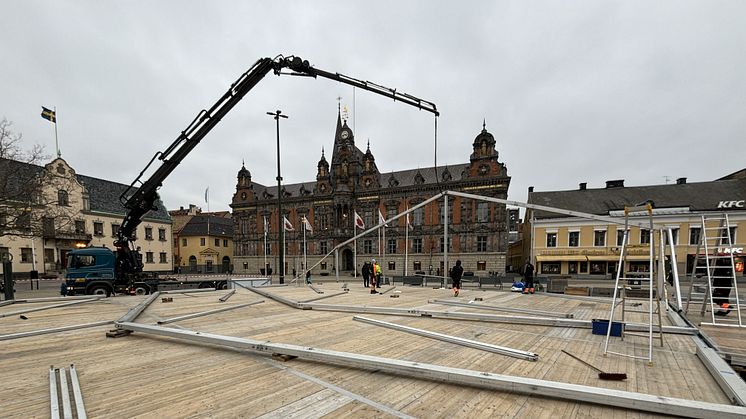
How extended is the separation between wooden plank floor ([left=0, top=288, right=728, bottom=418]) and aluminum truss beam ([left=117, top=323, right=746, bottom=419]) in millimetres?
124

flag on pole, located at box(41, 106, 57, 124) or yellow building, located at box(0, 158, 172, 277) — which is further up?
flag on pole, located at box(41, 106, 57, 124)

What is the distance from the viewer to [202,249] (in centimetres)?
5919

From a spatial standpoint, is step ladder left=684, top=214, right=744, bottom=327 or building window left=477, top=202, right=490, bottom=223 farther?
building window left=477, top=202, right=490, bottom=223

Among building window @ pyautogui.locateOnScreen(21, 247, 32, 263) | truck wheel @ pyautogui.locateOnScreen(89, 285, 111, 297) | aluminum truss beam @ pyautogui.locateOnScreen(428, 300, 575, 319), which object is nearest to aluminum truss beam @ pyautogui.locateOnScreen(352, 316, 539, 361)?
aluminum truss beam @ pyautogui.locateOnScreen(428, 300, 575, 319)

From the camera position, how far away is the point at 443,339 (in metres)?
6.82

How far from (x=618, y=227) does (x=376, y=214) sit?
1278 inches

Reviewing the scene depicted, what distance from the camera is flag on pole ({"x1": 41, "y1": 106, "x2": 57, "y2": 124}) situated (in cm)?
3434

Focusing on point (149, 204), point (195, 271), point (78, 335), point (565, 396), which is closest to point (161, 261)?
point (195, 271)

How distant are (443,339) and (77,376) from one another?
6.85m

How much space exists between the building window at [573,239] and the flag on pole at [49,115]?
65021 mm

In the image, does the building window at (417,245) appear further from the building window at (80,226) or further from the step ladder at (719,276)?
the building window at (80,226)

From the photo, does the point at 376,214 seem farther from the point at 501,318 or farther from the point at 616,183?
the point at 501,318

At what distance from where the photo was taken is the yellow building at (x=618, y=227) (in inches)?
1337

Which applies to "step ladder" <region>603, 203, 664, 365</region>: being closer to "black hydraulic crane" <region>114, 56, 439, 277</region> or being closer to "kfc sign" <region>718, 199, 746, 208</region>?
"black hydraulic crane" <region>114, 56, 439, 277</region>
